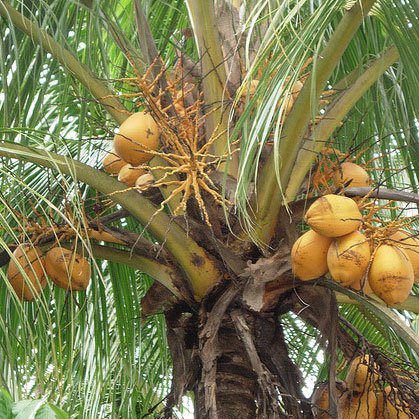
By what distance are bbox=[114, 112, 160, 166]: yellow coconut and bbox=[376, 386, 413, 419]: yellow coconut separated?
805 millimetres

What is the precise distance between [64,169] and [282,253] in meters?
0.52

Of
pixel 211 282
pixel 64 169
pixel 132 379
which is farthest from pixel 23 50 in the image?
pixel 132 379

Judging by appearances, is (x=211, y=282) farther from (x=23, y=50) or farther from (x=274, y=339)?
(x=23, y=50)

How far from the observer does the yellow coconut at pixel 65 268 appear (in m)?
2.07

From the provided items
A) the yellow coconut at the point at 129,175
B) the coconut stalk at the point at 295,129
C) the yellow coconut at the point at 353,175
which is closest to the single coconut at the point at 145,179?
the yellow coconut at the point at 129,175

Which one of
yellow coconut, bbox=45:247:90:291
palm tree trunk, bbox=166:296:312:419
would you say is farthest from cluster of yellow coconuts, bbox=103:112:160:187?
palm tree trunk, bbox=166:296:312:419

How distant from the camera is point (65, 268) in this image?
6.81 feet

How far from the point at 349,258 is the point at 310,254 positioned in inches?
4.1

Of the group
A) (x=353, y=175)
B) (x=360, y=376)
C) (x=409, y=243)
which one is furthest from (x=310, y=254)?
(x=360, y=376)

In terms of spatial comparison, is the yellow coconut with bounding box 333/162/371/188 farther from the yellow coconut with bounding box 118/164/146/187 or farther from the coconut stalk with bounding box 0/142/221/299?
the yellow coconut with bounding box 118/164/146/187

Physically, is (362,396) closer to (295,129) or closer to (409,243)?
(409,243)

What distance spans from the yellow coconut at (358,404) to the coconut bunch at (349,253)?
0.40 metres

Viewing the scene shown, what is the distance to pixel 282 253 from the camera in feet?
6.55

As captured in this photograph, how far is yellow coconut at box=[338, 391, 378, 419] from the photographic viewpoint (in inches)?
85.6
